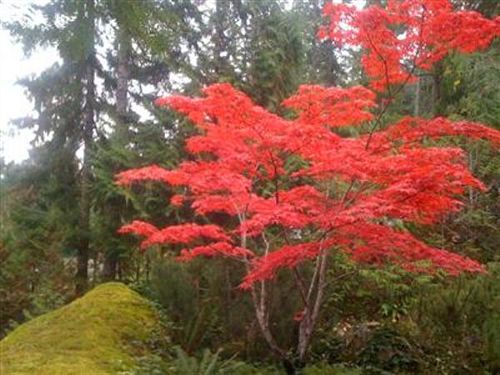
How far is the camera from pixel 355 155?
17.1ft

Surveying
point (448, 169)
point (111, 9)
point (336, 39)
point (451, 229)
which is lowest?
point (451, 229)

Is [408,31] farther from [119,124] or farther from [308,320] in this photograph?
[119,124]

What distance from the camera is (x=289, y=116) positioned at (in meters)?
10.1

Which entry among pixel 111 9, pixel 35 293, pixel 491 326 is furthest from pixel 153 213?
pixel 111 9

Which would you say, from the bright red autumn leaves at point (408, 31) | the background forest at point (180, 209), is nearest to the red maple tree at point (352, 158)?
the bright red autumn leaves at point (408, 31)

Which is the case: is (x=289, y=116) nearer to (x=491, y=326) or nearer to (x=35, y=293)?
(x=491, y=326)

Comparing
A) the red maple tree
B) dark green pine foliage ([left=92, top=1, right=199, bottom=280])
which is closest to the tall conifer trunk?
dark green pine foliage ([left=92, top=1, right=199, bottom=280])

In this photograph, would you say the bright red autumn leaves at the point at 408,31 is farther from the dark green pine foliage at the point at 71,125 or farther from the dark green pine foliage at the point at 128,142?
the dark green pine foliage at the point at 71,125

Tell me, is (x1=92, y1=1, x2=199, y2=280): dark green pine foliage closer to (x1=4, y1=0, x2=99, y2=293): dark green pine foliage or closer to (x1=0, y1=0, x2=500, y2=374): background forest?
(x1=0, y1=0, x2=500, y2=374): background forest

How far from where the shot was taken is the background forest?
6383mm

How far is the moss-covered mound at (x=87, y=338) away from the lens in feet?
17.4

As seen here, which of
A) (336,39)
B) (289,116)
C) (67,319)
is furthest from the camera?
(289,116)

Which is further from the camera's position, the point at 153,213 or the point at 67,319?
the point at 153,213

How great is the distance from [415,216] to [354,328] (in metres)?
2.09
